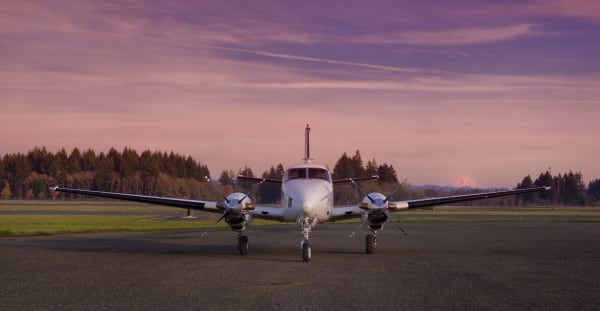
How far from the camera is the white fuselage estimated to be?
18.4 m

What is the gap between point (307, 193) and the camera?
18.6 m

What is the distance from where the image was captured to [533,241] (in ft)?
85.5

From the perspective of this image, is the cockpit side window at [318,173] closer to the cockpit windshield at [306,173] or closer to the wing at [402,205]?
the cockpit windshield at [306,173]

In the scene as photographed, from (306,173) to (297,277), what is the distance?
682cm

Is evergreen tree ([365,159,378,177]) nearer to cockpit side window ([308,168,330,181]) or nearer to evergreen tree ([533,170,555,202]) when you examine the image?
evergreen tree ([533,170,555,202])

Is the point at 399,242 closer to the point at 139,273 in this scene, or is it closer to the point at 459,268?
the point at 459,268

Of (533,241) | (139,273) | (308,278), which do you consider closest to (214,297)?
(308,278)

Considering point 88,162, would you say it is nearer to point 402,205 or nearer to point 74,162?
point 74,162

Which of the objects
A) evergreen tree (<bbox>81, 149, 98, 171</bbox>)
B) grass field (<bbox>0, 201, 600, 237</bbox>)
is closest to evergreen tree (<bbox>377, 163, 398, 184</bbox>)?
evergreen tree (<bbox>81, 149, 98, 171</bbox>)

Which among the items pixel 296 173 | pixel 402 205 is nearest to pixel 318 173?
pixel 296 173

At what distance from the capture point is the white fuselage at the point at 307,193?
18391 millimetres

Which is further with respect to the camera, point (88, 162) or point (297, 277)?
point (88, 162)

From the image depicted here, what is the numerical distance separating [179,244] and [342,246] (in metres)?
6.46

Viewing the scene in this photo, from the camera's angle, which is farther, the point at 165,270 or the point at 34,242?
the point at 34,242
